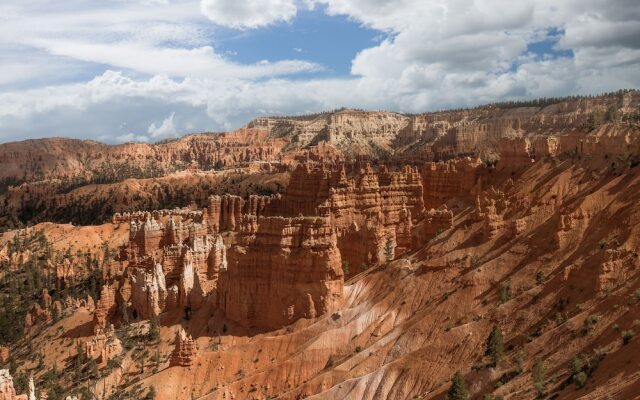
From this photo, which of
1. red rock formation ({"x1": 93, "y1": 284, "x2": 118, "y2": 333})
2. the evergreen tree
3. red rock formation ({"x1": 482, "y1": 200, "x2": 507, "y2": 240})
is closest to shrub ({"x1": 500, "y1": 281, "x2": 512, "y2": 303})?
red rock formation ({"x1": 482, "y1": 200, "x2": 507, "y2": 240})

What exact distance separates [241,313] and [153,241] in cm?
2642

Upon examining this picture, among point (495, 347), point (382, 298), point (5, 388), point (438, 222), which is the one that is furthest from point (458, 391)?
point (438, 222)

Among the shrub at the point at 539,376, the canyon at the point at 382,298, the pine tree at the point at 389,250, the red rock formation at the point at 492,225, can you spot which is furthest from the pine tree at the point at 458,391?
the pine tree at the point at 389,250

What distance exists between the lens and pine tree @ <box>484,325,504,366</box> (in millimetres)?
31875

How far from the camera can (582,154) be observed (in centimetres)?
5069

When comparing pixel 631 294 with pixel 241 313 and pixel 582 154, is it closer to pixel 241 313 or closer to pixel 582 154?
pixel 582 154

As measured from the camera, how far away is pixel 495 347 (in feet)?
105

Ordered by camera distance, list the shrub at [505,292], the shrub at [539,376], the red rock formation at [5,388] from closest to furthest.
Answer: the red rock formation at [5,388], the shrub at [539,376], the shrub at [505,292]

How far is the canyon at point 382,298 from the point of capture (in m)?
32.4

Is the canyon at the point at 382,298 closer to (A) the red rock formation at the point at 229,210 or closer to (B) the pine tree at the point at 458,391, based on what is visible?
(B) the pine tree at the point at 458,391

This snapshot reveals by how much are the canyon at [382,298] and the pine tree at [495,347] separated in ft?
1.37

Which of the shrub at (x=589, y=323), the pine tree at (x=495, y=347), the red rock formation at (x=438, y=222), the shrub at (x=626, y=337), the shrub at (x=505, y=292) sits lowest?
the pine tree at (x=495, y=347)

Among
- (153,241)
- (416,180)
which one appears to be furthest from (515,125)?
(153,241)

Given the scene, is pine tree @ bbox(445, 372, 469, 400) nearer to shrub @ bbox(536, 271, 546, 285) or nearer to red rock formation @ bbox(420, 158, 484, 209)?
shrub @ bbox(536, 271, 546, 285)
